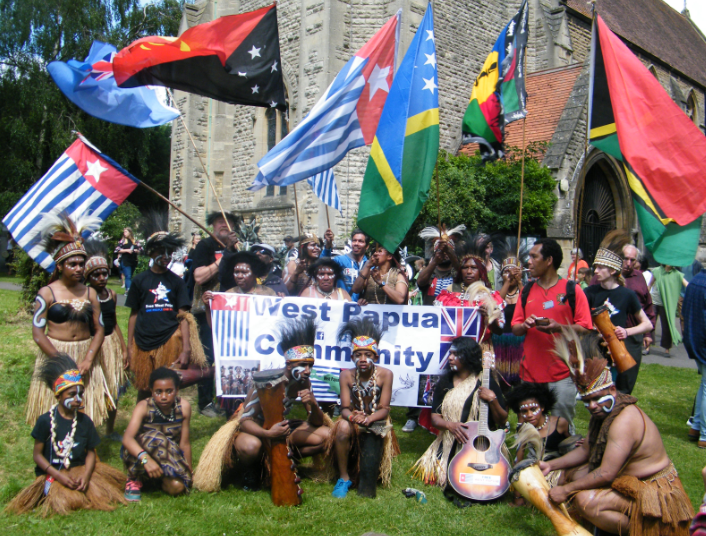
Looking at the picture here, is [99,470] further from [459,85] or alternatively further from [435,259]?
[459,85]

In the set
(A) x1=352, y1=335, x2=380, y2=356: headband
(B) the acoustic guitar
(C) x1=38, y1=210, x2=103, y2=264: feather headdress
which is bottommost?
(B) the acoustic guitar

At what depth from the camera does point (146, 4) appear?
90.6 feet

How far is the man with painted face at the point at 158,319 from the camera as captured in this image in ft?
18.9

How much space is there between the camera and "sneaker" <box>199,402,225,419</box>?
6598 mm

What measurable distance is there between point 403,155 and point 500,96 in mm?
2158

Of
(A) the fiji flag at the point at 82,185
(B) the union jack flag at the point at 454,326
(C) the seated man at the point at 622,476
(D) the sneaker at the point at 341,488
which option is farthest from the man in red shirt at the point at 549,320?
(A) the fiji flag at the point at 82,185

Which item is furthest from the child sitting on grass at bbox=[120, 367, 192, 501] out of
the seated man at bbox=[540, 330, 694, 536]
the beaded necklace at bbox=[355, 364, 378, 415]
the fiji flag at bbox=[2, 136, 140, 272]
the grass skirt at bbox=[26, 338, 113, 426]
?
the seated man at bbox=[540, 330, 694, 536]

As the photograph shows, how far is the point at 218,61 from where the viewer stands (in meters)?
6.62

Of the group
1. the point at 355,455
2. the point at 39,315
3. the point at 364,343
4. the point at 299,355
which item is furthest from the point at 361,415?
the point at 39,315

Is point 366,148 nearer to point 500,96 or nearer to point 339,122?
point 500,96

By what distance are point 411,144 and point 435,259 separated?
119 centimetres

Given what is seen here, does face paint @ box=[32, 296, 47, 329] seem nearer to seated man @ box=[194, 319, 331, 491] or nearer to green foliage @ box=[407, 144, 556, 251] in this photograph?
seated man @ box=[194, 319, 331, 491]

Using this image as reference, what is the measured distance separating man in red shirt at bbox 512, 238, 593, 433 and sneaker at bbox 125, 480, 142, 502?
310 cm

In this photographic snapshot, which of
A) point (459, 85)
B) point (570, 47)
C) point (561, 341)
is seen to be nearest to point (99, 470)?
point (561, 341)
